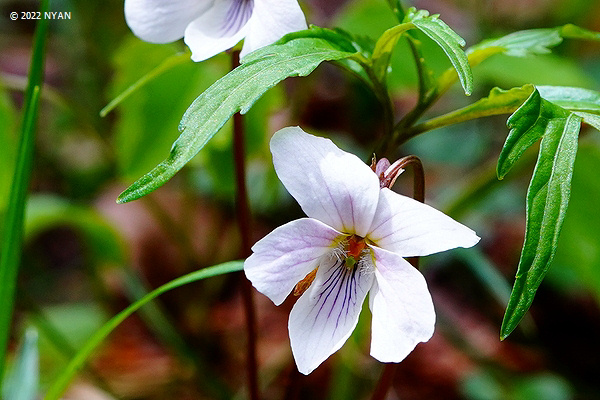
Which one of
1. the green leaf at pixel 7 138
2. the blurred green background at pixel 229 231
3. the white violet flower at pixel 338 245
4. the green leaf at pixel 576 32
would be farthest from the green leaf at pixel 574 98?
the green leaf at pixel 7 138

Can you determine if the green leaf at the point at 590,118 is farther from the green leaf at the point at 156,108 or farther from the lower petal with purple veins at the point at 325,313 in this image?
the green leaf at the point at 156,108

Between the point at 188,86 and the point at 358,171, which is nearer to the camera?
the point at 358,171

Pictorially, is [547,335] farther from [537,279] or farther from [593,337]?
[537,279]

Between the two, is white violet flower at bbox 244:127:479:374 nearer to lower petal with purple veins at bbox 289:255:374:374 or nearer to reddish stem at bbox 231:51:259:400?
lower petal with purple veins at bbox 289:255:374:374

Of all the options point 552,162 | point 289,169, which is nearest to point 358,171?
point 289,169

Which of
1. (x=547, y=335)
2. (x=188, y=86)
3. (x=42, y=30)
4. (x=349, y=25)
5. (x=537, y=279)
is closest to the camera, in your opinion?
(x=537, y=279)

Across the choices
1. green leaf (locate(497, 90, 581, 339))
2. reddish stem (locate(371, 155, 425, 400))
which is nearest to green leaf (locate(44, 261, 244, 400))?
reddish stem (locate(371, 155, 425, 400))

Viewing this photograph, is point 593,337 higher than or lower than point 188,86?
lower

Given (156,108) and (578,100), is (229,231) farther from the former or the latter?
(578,100)

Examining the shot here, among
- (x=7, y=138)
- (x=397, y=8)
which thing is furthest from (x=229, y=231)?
(x=397, y=8)
